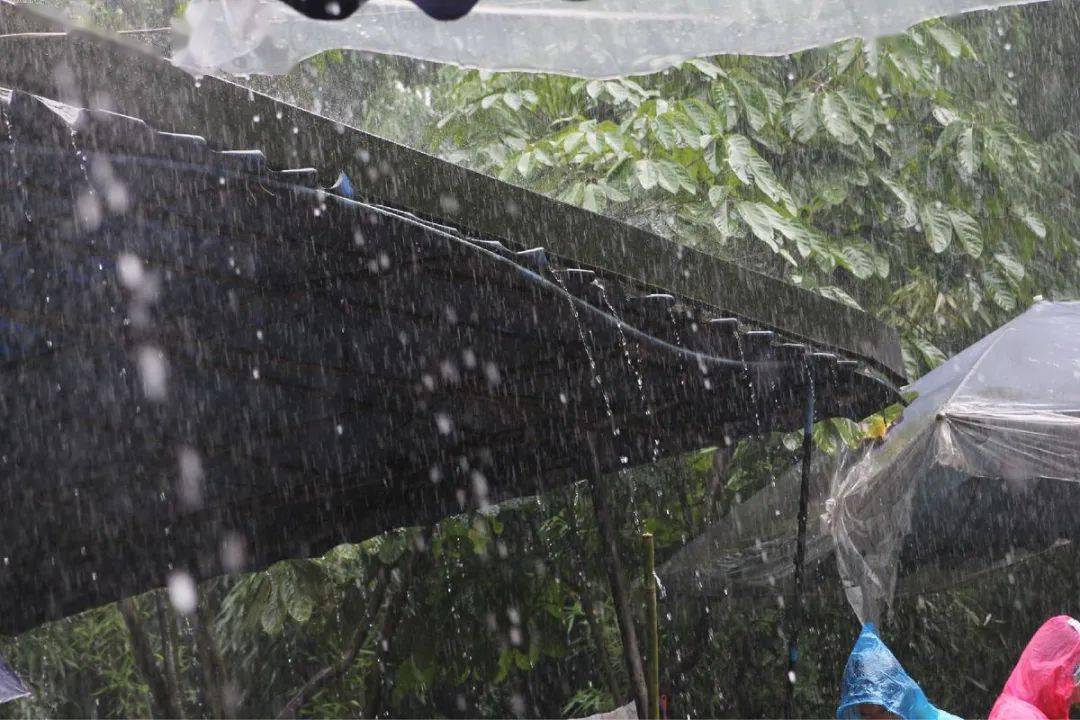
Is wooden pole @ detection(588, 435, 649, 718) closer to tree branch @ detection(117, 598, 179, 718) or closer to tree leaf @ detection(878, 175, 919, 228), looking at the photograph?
tree leaf @ detection(878, 175, 919, 228)

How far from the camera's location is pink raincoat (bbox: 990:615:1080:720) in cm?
436

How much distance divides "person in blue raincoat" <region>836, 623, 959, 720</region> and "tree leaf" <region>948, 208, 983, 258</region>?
3.67 meters

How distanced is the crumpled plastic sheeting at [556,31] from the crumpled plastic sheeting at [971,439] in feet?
11.9

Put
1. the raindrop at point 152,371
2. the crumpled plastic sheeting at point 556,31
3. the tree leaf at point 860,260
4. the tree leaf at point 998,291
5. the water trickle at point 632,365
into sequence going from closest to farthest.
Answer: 1. the crumpled plastic sheeting at point 556,31
2. the water trickle at point 632,365
3. the raindrop at point 152,371
4. the tree leaf at point 860,260
5. the tree leaf at point 998,291

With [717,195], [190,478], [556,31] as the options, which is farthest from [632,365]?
[717,195]

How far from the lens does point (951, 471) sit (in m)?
7.12

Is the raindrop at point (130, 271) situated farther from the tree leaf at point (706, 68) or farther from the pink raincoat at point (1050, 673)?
the tree leaf at point (706, 68)

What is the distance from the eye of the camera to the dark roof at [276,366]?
2.11 metres

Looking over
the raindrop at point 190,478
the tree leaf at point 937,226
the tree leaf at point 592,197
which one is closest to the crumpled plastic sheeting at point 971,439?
the tree leaf at point 937,226

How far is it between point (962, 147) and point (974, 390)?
1699 mm

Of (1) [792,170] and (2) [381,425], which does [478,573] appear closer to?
(1) [792,170]

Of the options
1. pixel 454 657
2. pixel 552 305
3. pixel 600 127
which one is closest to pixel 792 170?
pixel 600 127

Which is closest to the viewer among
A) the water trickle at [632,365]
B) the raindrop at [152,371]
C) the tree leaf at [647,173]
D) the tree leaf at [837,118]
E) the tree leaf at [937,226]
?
the water trickle at [632,365]

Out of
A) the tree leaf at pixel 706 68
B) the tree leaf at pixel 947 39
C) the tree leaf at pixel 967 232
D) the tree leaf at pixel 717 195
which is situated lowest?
the tree leaf at pixel 967 232
